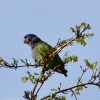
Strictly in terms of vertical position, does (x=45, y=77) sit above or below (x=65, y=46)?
below

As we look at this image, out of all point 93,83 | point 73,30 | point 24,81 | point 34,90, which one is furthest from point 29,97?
point 73,30

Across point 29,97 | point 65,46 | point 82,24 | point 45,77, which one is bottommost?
point 29,97

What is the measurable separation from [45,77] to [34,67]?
14.9 inches

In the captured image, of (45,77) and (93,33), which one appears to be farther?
(93,33)

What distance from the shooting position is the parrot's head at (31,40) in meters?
11.8

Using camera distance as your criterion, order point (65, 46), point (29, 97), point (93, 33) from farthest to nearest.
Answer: point (93, 33) < point (65, 46) < point (29, 97)

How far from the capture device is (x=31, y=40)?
12.2m

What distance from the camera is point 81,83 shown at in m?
5.69

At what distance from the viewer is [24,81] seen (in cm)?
611

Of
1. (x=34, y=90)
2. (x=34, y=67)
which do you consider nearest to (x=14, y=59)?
(x=34, y=67)

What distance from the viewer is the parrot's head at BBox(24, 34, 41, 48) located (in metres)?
11.8

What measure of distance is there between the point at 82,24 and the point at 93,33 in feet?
1.21

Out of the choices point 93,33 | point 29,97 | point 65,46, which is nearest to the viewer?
point 29,97

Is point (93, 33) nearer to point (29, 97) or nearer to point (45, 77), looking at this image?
point (45, 77)
